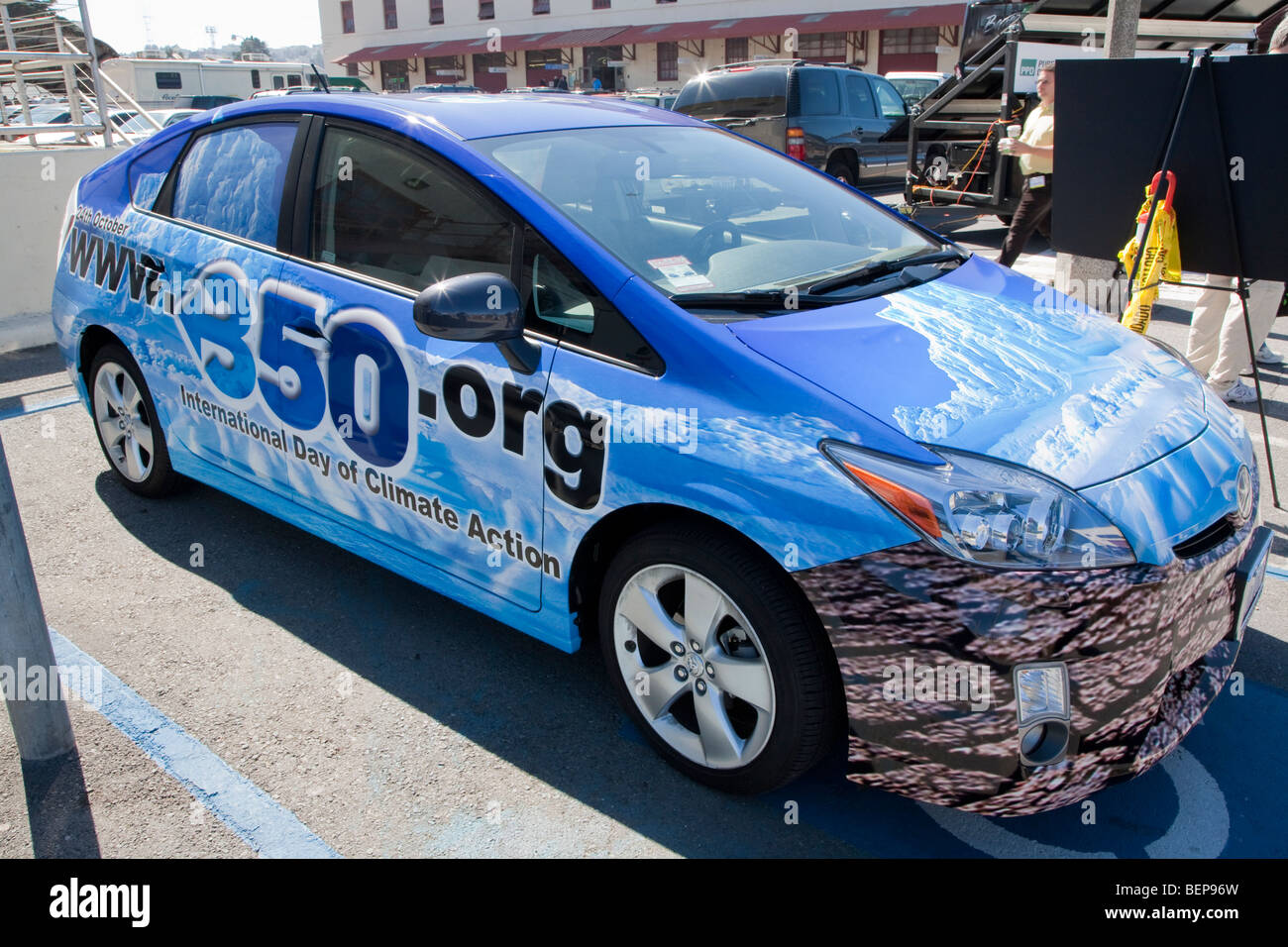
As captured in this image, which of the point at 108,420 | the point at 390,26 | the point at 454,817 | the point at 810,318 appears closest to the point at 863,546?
the point at 810,318

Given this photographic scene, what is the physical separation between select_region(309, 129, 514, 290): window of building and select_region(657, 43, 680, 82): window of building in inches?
1705

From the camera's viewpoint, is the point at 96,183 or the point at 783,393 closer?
the point at 783,393

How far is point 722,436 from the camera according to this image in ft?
7.52

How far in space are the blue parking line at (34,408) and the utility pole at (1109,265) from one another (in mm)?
6127

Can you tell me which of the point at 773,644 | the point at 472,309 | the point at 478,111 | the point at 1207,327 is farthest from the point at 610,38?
the point at 773,644

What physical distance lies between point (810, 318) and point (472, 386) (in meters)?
0.93

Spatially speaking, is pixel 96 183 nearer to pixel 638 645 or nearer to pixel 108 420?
pixel 108 420

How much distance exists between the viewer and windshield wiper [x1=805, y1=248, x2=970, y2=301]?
2.83m

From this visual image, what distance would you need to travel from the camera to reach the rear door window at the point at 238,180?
11.2ft

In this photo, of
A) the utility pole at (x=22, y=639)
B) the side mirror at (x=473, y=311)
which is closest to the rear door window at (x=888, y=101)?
the side mirror at (x=473, y=311)

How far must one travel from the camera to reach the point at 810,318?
2592 mm

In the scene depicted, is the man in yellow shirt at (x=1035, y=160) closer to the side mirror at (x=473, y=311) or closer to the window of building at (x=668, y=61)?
the side mirror at (x=473, y=311)

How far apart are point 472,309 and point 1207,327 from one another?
483 centimetres
